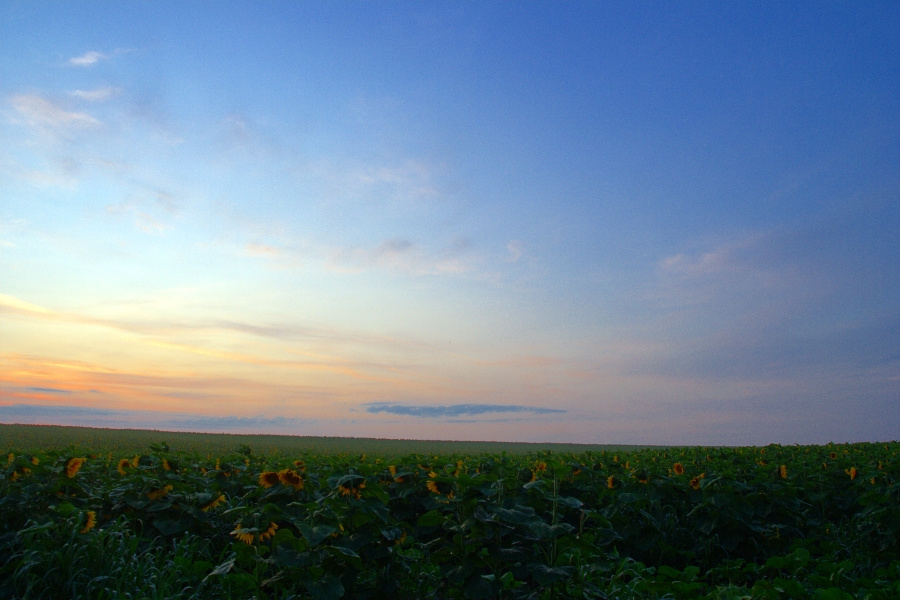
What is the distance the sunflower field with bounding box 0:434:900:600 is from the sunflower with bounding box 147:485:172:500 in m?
0.02

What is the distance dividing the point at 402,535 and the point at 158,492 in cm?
299

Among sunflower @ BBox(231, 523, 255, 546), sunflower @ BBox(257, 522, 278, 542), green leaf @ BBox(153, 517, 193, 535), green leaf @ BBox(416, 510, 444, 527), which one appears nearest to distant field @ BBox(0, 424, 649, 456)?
green leaf @ BBox(153, 517, 193, 535)

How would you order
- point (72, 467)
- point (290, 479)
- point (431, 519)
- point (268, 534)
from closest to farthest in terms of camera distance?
point (431, 519)
point (268, 534)
point (290, 479)
point (72, 467)

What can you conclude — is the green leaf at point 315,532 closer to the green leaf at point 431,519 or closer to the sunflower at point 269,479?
the green leaf at point 431,519

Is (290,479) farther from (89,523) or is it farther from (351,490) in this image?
(89,523)

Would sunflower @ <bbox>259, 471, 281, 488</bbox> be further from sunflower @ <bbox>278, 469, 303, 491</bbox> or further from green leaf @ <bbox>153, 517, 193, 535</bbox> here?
green leaf @ <bbox>153, 517, 193, 535</bbox>

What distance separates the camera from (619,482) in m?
9.45

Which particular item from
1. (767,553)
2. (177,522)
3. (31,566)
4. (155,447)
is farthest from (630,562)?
(155,447)

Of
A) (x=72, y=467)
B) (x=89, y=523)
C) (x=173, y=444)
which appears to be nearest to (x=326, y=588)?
(x=89, y=523)

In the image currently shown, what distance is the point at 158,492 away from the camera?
271 inches

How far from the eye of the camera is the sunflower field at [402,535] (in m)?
5.32

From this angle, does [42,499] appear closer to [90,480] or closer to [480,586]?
[90,480]

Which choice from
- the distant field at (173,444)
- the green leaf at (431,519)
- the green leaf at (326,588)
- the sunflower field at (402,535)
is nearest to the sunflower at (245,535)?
the sunflower field at (402,535)

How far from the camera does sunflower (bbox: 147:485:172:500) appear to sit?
6.85 m
